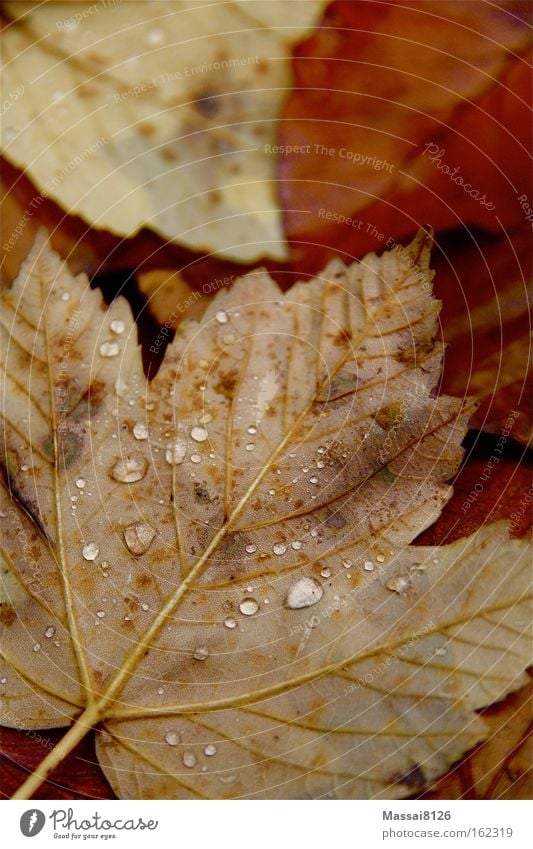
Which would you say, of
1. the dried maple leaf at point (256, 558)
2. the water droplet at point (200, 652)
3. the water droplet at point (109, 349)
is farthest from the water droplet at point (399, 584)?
the water droplet at point (109, 349)

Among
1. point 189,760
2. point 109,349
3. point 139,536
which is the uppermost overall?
point 109,349

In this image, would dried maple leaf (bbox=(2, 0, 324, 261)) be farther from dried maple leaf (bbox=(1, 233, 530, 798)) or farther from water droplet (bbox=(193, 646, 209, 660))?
water droplet (bbox=(193, 646, 209, 660))

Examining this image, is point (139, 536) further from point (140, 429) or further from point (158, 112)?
point (158, 112)

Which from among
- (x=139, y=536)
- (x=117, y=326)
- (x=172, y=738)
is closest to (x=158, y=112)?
(x=117, y=326)

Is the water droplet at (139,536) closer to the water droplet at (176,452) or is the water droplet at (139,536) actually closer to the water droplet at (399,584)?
the water droplet at (176,452)

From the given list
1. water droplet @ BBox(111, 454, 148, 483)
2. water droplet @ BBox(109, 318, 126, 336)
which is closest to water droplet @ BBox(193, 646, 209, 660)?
water droplet @ BBox(111, 454, 148, 483)

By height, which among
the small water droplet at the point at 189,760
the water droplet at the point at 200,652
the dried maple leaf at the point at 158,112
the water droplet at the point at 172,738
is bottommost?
the small water droplet at the point at 189,760

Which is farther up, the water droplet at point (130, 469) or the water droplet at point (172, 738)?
the water droplet at point (130, 469)
